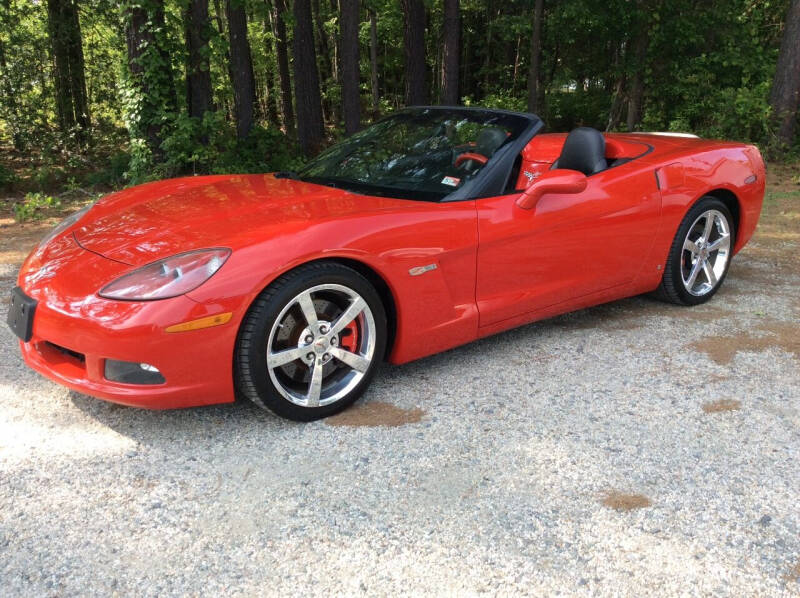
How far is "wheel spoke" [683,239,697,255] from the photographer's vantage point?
15.0ft

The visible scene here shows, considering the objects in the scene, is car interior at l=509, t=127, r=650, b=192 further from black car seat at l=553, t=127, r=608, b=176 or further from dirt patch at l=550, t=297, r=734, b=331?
dirt patch at l=550, t=297, r=734, b=331

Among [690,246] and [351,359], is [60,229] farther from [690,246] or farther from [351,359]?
[690,246]

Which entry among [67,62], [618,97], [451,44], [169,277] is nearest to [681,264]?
[169,277]

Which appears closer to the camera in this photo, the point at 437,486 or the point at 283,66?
the point at 437,486

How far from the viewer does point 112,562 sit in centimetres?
219

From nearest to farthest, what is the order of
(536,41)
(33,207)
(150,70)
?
(33,207), (150,70), (536,41)

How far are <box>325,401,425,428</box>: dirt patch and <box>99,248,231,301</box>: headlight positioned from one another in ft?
2.86

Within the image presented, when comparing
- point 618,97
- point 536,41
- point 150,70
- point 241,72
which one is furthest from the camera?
point 618,97

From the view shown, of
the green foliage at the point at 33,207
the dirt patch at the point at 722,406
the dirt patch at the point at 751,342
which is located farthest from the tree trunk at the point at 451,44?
the dirt patch at the point at 722,406

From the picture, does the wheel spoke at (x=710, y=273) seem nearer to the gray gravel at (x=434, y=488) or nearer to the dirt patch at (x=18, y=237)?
the gray gravel at (x=434, y=488)

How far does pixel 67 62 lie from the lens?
13.1m

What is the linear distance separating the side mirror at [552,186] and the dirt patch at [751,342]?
1290 millimetres

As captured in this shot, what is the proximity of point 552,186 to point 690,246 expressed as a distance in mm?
1612

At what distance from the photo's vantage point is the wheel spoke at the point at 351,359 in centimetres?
311
